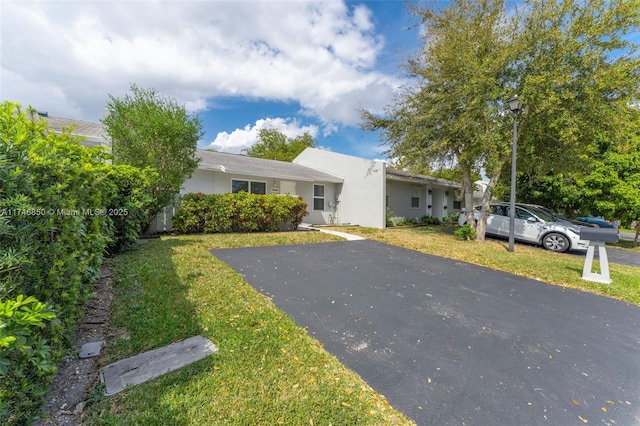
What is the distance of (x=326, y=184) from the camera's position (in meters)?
15.4

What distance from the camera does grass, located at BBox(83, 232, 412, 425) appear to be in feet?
6.24

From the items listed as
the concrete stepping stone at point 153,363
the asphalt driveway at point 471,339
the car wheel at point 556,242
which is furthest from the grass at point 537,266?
the concrete stepping stone at point 153,363

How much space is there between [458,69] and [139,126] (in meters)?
10.5

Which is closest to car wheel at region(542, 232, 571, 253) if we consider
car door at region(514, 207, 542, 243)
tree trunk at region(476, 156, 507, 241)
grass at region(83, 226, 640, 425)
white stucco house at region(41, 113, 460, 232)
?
car door at region(514, 207, 542, 243)

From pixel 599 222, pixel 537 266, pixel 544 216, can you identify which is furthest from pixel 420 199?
pixel 537 266

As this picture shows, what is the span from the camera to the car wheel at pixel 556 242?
9.14 metres

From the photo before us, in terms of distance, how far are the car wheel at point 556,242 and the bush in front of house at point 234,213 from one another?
9369mm

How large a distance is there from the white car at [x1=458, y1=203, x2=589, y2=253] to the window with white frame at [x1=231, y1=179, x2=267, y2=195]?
32.7 feet

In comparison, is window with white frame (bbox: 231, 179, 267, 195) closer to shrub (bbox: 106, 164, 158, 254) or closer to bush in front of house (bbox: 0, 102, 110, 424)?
shrub (bbox: 106, 164, 158, 254)

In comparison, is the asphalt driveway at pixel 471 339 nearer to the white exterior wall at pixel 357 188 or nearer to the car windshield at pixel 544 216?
the car windshield at pixel 544 216

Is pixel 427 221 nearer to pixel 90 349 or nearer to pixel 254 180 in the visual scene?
pixel 254 180

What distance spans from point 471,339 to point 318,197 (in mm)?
12405

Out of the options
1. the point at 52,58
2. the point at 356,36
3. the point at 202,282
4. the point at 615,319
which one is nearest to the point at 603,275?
the point at 615,319

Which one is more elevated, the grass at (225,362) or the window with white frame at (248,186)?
the window with white frame at (248,186)
